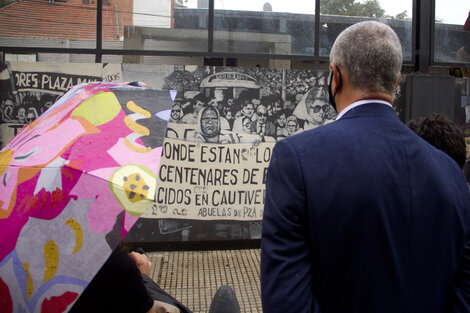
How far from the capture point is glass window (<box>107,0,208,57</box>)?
6.28 meters

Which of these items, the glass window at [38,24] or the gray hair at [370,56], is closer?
the gray hair at [370,56]

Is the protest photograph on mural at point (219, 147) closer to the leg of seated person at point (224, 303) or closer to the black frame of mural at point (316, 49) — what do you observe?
the black frame of mural at point (316, 49)

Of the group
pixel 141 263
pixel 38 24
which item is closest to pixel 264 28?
pixel 38 24

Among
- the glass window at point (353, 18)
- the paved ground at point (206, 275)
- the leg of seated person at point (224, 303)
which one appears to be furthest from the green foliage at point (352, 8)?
the leg of seated person at point (224, 303)

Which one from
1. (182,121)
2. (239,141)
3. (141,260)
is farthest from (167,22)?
(141,260)

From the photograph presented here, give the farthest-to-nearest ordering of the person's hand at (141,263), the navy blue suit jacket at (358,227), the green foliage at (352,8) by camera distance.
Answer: the green foliage at (352,8) < the person's hand at (141,263) < the navy blue suit jacket at (358,227)

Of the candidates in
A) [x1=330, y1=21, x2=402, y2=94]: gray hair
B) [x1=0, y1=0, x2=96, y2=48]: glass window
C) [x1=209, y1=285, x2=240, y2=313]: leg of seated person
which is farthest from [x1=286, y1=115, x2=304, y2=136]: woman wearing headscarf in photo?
[x1=330, y1=21, x2=402, y2=94]: gray hair

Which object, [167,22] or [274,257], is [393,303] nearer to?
[274,257]

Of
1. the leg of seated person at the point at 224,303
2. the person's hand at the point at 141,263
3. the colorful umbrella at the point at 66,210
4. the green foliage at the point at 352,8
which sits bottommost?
the leg of seated person at the point at 224,303

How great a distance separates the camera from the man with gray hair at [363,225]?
1357 millimetres

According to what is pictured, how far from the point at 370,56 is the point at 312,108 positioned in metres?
5.04

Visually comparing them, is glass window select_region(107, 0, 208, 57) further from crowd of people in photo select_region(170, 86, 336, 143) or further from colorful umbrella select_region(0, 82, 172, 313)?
colorful umbrella select_region(0, 82, 172, 313)

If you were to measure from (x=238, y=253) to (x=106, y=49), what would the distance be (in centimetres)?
328

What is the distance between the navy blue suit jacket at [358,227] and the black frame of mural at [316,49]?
16.9ft
